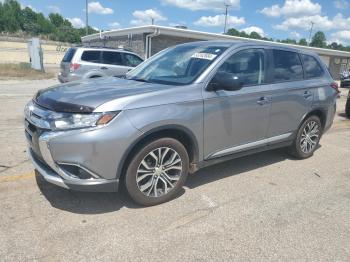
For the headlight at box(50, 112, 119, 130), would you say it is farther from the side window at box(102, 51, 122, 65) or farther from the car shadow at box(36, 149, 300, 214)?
the side window at box(102, 51, 122, 65)

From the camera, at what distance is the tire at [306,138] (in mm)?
5445

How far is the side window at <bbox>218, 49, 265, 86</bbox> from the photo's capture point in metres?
4.21

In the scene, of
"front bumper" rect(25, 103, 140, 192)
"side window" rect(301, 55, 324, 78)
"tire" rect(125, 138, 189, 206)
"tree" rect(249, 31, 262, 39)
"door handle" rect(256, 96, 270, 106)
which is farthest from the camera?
"tree" rect(249, 31, 262, 39)

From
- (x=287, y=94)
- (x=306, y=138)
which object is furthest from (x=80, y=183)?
(x=306, y=138)

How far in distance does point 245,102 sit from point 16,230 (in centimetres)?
293

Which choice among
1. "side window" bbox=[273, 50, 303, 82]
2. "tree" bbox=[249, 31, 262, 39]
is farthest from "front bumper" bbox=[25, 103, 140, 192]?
"tree" bbox=[249, 31, 262, 39]

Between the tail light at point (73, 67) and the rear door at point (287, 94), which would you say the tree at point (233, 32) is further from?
the rear door at point (287, 94)

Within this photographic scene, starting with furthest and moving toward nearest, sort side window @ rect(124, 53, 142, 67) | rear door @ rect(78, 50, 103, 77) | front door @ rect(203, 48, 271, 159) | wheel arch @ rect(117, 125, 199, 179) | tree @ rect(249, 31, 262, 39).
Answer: tree @ rect(249, 31, 262, 39), side window @ rect(124, 53, 142, 67), rear door @ rect(78, 50, 103, 77), front door @ rect(203, 48, 271, 159), wheel arch @ rect(117, 125, 199, 179)

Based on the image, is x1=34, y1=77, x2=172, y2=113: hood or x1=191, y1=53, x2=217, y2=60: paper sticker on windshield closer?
x1=34, y1=77, x2=172, y2=113: hood

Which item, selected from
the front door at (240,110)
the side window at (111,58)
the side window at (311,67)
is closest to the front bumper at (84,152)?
the front door at (240,110)

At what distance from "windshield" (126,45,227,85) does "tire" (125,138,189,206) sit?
0.81 metres

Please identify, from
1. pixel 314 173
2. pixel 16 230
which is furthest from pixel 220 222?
pixel 314 173

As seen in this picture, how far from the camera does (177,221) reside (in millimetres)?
3475

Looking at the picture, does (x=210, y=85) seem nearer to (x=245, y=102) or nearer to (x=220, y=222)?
(x=245, y=102)
